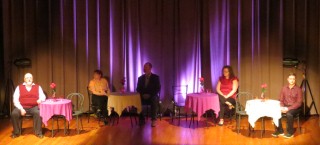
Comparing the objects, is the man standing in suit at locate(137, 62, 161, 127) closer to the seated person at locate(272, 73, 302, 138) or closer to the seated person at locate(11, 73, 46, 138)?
the seated person at locate(11, 73, 46, 138)

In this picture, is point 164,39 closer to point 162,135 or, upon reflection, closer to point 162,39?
point 162,39

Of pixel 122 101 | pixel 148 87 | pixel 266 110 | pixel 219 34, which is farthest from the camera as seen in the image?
pixel 219 34

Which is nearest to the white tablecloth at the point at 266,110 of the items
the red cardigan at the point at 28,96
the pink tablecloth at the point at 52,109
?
the pink tablecloth at the point at 52,109

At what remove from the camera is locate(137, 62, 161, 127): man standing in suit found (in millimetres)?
8617

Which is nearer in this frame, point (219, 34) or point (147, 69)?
point (147, 69)

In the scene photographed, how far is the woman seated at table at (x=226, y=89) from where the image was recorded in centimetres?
848

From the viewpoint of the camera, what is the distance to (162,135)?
7.61m

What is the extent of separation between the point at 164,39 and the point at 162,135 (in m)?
2.47

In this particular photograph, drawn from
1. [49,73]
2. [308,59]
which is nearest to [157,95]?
[49,73]

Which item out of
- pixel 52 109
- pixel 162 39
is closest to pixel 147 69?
pixel 162 39

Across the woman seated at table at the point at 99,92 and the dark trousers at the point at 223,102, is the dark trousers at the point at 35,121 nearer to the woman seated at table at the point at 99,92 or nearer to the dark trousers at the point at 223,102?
the woman seated at table at the point at 99,92

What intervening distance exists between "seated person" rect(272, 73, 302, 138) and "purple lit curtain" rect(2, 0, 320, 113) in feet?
5.30

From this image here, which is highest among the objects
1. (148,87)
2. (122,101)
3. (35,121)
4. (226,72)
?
(226,72)

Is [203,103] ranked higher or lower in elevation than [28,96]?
lower
